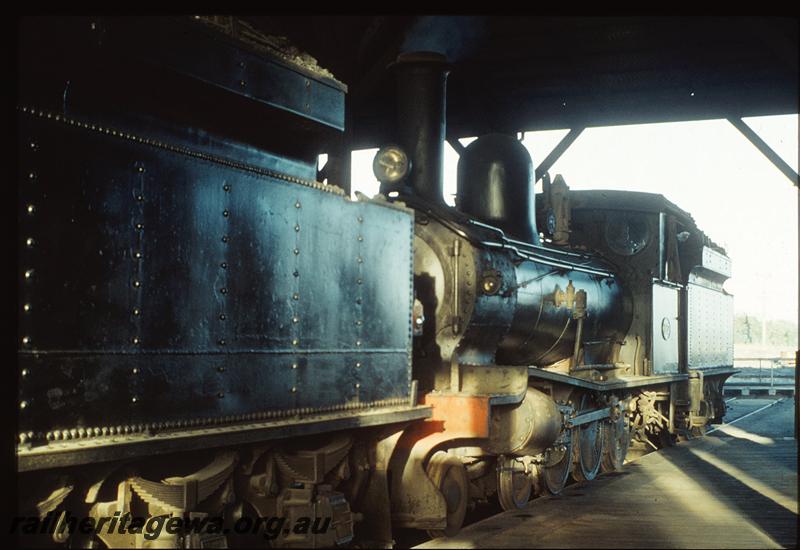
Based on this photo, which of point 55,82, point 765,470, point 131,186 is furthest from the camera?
point 765,470

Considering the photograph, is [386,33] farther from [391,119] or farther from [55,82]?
[55,82]

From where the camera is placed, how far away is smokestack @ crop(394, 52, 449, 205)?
7.60m

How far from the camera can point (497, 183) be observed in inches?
320

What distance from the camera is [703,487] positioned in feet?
25.3

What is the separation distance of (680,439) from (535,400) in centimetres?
594

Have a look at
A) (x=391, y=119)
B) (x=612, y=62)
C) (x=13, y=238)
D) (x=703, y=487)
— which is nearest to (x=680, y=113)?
(x=612, y=62)

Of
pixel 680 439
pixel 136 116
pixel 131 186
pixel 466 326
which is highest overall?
pixel 136 116

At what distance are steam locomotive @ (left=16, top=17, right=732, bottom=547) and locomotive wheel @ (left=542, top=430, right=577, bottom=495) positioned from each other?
37 mm

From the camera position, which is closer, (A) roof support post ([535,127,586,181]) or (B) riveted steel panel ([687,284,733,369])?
(B) riveted steel panel ([687,284,733,369])

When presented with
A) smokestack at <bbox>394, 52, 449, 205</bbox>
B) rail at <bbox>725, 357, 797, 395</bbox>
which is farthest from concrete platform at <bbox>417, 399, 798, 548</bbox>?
rail at <bbox>725, 357, 797, 395</bbox>

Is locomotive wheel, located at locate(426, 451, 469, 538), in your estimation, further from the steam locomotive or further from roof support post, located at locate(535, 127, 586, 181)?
roof support post, located at locate(535, 127, 586, 181)

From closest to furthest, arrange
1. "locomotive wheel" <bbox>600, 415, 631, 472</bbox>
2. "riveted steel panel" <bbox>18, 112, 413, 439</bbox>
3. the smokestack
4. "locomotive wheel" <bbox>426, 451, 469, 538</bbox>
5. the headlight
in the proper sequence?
"riveted steel panel" <bbox>18, 112, 413, 439</bbox>, "locomotive wheel" <bbox>426, 451, 469, 538</bbox>, the headlight, the smokestack, "locomotive wheel" <bbox>600, 415, 631, 472</bbox>

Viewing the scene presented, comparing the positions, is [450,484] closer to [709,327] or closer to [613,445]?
[613,445]

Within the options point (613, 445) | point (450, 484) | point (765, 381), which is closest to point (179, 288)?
point (450, 484)
